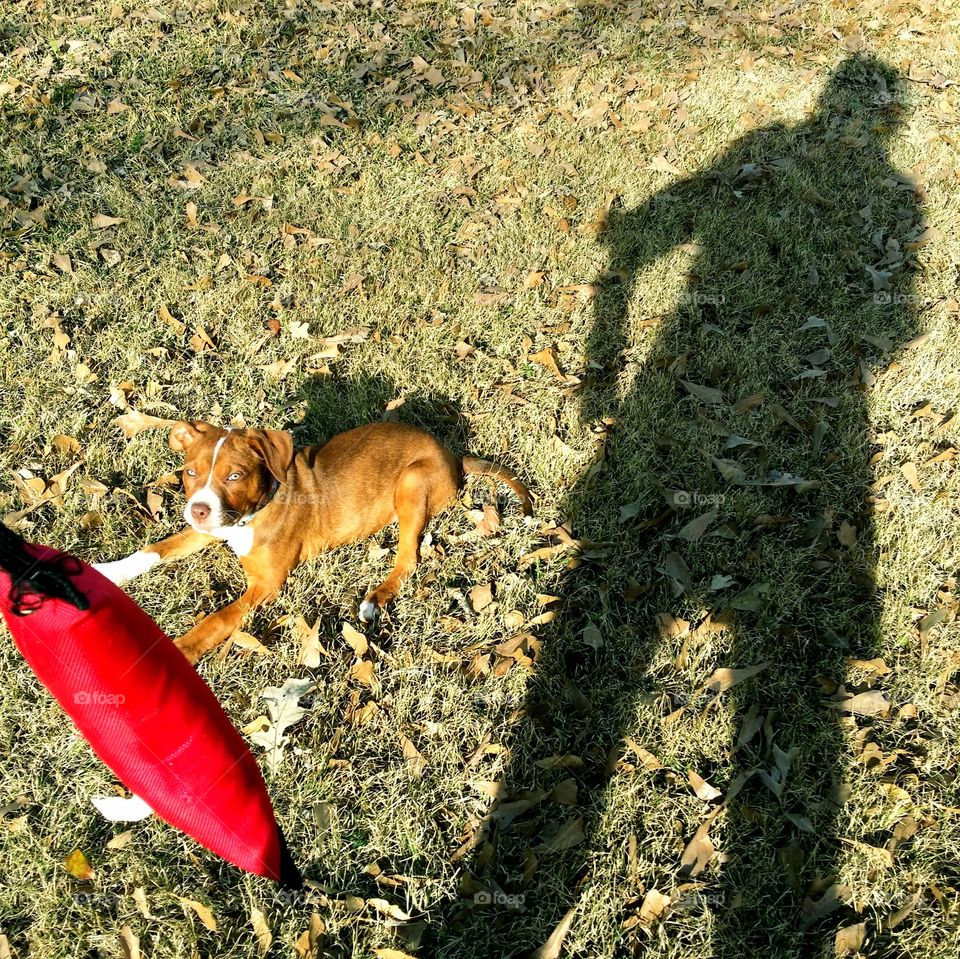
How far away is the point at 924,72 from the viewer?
8461 mm

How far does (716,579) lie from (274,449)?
259 centimetres

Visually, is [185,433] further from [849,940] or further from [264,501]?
[849,940]

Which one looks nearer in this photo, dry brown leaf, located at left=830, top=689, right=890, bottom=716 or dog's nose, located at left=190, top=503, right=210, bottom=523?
dry brown leaf, located at left=830, top=689, right=890, bottom=716

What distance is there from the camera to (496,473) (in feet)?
15.4

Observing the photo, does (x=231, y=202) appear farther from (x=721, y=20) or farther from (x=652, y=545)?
(x=721, y=20)

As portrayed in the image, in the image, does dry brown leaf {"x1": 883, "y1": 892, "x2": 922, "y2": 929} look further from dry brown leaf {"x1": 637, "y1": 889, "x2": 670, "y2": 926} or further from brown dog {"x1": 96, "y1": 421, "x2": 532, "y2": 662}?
brown dog {"x1": 96, "y1": 421, "x2": 532, "y2": 662}

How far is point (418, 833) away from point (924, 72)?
9.80 metres

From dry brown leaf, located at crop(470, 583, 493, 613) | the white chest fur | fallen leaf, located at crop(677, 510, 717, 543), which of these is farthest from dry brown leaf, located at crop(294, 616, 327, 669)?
fallen leaf, located at crop(677, 510, 717, 543)

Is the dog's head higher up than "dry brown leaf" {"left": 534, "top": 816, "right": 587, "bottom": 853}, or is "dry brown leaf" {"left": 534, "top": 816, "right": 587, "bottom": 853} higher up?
the dog's head

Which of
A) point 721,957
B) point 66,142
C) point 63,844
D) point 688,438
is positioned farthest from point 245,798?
point 66,142

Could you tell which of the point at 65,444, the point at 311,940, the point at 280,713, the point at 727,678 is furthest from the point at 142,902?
the point at 65,444

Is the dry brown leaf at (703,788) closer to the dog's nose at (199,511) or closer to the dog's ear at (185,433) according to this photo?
the dog's nose at (199,511)

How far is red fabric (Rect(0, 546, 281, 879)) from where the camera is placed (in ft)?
6.89

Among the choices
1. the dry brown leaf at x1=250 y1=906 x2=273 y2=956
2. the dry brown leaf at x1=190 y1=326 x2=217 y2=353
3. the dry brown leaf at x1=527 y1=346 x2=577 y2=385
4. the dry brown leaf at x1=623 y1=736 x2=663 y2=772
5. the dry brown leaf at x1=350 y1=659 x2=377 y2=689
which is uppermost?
the dry brown leaf at x1=190 y1=326 x2=217 y2=353
